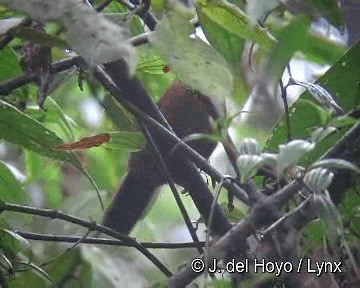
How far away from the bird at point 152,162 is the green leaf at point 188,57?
70 centimetres

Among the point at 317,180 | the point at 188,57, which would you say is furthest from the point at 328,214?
the point at 188,57

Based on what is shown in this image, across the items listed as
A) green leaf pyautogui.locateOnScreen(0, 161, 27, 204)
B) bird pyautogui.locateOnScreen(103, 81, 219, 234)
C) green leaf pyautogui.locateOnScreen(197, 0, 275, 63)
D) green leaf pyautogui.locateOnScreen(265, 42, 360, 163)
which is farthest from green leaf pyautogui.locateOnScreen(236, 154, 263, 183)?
bird pyautogui.locateOnScreen(103, 81, 219, 234)

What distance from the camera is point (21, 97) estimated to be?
0.99 metres

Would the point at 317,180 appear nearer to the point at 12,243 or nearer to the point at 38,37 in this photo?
the point at 38,37

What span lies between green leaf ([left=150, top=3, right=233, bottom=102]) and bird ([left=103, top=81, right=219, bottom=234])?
70cm

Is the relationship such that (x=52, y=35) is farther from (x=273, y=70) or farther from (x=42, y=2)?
(x=273, y=70)

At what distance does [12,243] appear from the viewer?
2.98 ft

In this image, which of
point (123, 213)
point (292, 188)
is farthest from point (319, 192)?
point (123, 213)

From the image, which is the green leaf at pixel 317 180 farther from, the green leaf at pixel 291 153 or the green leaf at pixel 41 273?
the green leaf at pixel 41 273

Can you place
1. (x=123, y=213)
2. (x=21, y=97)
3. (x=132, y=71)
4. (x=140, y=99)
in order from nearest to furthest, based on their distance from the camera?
(x=132, y=71), (x=140, y=99), (x=21, y=97), (x=123, y=213)

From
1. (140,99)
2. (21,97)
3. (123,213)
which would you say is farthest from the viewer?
(123,213)

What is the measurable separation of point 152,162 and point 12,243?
0.61 metres

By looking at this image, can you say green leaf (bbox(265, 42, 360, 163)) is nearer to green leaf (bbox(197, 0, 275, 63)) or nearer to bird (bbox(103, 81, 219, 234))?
green leaf (bbox(197, 0, 275, 63))

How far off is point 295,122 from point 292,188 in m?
0.19
